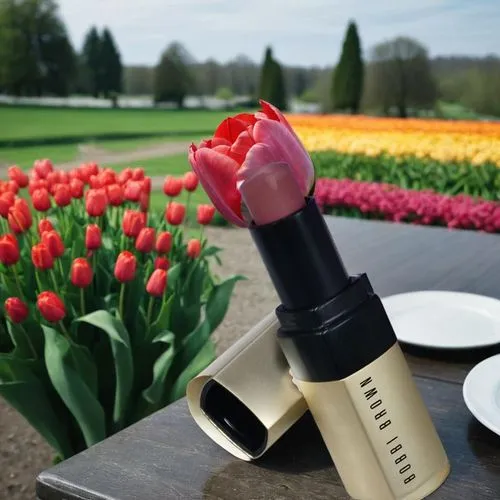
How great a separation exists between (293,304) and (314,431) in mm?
296

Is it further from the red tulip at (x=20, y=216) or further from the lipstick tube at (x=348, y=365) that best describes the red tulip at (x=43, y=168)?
the lipstick tube at (x=348, y=365)

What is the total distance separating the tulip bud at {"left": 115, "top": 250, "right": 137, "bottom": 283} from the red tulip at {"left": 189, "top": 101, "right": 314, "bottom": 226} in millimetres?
1017

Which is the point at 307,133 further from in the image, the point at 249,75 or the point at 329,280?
the point at 249,75

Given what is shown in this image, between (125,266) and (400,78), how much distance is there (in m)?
15.3

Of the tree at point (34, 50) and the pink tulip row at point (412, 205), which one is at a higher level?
the tree at point (34, 50)

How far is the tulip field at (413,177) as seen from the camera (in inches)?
175

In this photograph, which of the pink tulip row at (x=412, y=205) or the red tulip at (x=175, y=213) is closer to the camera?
the red tulip at (x=175, y=213)

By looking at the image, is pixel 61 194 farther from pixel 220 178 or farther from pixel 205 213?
pixel 220 178

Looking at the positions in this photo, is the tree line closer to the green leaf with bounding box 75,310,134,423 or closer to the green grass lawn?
the green grass lawn

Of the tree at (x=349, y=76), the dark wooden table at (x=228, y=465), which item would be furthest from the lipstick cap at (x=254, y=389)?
the tree at (x=349, y=76)

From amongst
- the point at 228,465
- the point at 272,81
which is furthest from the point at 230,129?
the point at 272,81

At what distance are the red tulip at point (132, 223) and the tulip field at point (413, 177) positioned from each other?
2874 millimetres

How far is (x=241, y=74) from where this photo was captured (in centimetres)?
1883

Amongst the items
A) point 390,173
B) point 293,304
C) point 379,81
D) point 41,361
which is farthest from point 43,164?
point 379,81
